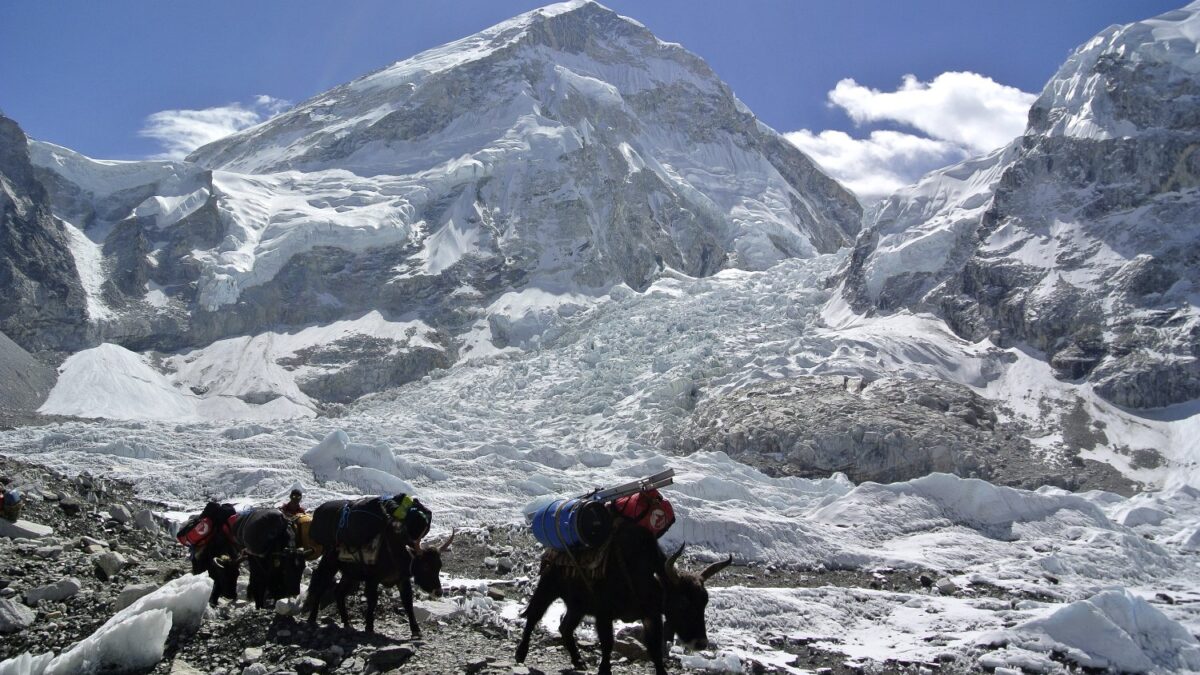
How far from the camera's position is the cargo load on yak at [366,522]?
9828 mm

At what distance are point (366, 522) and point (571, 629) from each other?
2.60 metres

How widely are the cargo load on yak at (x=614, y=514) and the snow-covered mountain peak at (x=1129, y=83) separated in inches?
3071

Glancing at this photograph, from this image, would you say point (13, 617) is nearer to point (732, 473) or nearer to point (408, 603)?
point (408, 603)

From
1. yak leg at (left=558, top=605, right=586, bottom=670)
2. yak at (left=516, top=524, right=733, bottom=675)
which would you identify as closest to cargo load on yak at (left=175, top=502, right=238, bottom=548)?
yak leg at (left=558, top=605, right=586, bottom=670)

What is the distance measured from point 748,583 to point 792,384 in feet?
126

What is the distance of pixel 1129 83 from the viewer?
74.7 m

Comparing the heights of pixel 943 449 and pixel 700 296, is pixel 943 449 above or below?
below

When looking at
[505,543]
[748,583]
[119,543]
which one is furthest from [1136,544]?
[119,543]

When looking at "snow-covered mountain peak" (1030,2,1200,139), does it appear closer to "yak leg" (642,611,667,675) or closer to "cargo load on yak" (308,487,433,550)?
"cargo load on yak" (308,487,433,550)

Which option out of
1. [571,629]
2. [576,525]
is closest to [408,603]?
[571,629]

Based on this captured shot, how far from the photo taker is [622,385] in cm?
6781

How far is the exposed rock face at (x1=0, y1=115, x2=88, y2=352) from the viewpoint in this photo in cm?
8200

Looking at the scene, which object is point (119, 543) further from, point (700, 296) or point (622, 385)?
point (700, 296)

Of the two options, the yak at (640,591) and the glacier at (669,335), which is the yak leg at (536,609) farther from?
the glacier at (669,335)
